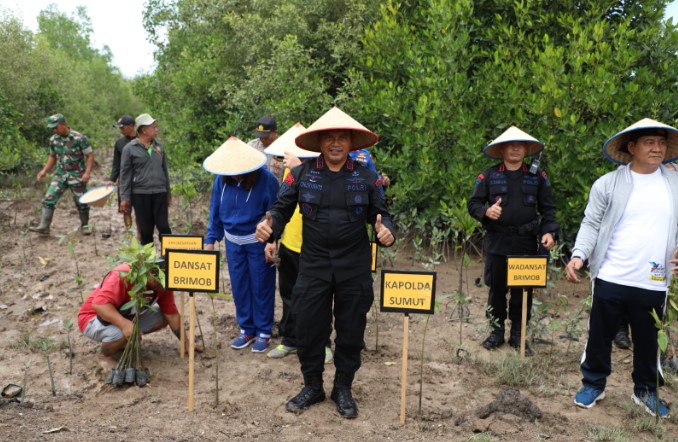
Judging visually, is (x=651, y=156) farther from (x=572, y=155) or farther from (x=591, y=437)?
(x=572, y=155)

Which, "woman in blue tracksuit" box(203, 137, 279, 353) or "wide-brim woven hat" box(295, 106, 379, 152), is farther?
"woman in blue tracksuit" box(203, 137, 279, 353)

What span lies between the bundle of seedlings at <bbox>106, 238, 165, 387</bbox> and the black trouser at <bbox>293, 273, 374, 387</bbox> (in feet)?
3.56

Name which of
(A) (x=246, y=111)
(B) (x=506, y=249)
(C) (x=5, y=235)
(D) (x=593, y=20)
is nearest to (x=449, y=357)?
(B) (x=506, y=249)

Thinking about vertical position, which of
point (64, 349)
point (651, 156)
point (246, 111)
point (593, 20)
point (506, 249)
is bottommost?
point (64, 349)

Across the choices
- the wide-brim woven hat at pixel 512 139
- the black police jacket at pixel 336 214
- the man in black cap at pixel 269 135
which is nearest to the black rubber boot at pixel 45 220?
the man in black cap at pixel 269 135

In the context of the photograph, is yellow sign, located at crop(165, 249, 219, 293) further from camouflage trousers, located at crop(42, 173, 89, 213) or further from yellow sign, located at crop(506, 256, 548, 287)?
camouflage trousers, located at crop(42, 173, 89, 213)

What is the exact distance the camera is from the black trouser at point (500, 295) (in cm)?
504

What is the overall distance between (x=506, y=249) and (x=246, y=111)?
6.28 m

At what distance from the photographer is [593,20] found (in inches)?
289

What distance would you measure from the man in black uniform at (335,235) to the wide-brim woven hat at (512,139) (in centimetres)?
137

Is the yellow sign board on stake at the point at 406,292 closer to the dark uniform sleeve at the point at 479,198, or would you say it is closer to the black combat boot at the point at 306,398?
the black combat boot at the point at 306,398

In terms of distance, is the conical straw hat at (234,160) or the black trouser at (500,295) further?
the black trouser at (500,295)

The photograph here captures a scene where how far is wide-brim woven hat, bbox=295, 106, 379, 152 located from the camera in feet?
12.4

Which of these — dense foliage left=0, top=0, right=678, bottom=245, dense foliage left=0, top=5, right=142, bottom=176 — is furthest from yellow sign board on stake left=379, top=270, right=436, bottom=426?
dense foliage left=0, top=5, right=142, bottom=176
